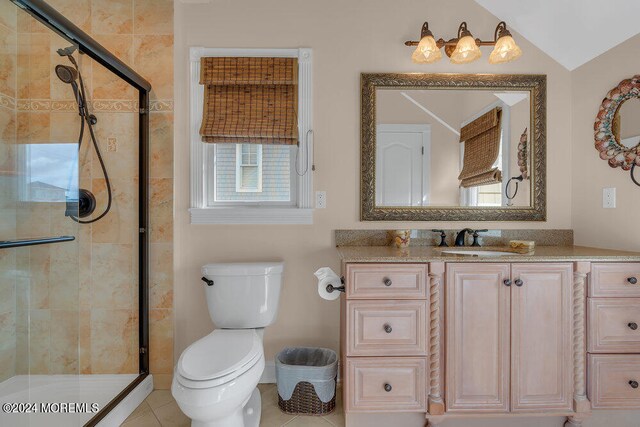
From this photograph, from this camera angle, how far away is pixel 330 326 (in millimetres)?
2170

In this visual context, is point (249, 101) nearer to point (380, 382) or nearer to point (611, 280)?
point (380, 382)

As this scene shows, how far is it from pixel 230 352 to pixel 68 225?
Answer: 940mm

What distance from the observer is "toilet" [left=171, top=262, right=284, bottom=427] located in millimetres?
1382

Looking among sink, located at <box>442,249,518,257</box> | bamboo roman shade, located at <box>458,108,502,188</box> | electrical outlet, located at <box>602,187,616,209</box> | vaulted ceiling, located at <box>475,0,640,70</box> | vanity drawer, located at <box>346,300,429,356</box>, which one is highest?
vaulted ceiling, located at <box>475,0,640,70</box>

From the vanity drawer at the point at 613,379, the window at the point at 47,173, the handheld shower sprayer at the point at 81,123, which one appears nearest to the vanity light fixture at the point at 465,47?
the vanity drawer at the point at 613,379

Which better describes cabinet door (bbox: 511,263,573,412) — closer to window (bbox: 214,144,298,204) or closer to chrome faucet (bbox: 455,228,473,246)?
chrome faucet (bbox: 455,228,473,246)

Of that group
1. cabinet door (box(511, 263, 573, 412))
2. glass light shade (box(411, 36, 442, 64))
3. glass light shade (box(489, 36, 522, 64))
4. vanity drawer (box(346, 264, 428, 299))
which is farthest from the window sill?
glass light shade (box(489, 36, 522, 64))

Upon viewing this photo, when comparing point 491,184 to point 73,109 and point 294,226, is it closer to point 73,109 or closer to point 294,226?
point 294,226

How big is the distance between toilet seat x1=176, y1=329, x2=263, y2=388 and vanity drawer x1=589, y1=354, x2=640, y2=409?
1.63 m

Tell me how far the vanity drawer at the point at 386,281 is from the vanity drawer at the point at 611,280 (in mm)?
824

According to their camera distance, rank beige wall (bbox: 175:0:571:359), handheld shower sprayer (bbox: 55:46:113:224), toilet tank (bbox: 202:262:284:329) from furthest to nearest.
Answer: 1. beige wall (bbox: 175:0:571:359)
2. toilet tank (bbox: 202:262:284:329)
3. handheld shower sprayer (bbox: 55:46:113:224)

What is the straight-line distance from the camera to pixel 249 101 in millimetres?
2113

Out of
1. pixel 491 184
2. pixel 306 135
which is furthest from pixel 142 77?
pixel 491 184

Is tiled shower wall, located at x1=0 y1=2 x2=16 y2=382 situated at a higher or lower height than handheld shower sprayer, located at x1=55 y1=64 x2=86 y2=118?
lower
